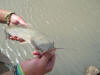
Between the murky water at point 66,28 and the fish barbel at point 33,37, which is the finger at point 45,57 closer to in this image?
the fish barbel at point 33,37

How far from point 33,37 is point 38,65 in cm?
28

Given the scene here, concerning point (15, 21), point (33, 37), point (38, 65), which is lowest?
point (38, 65)

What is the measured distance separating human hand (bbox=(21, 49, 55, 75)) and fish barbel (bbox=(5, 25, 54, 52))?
0.24 feet

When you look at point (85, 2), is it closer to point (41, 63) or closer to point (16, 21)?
point (16, 21)

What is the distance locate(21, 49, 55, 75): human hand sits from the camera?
3.10 feet

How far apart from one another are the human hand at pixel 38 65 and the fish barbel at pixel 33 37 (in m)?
0.07

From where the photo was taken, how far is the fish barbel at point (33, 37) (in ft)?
3.58

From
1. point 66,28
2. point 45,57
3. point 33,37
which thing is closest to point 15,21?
point 33,37

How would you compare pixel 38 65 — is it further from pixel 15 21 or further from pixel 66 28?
pixel 66 28

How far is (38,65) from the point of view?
3.18 ft

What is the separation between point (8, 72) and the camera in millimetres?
880

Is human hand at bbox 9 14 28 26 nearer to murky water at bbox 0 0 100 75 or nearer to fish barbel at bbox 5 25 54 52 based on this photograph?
fish barbel at bbox 5 25 54 52

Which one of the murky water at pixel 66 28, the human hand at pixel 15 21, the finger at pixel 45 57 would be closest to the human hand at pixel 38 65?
the finger at pixel 45 57

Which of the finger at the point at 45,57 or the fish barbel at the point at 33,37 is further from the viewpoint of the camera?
the fish barbel at the point at 33,37
